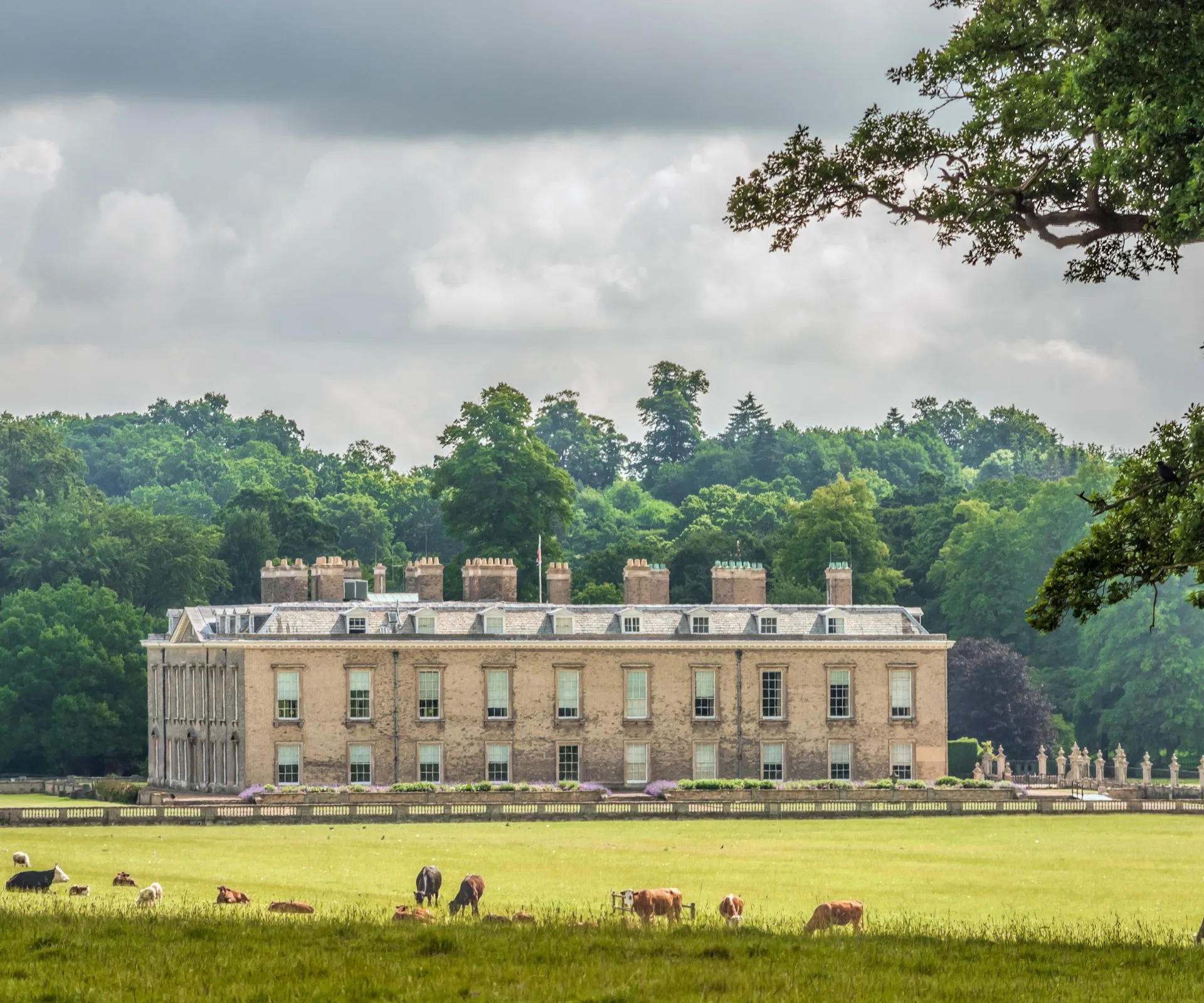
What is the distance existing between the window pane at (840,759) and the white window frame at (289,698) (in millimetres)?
16208

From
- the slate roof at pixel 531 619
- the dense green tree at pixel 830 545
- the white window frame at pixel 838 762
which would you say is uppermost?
the dense green tree at pixel 830 545

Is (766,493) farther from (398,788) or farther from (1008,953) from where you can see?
(1008,953)

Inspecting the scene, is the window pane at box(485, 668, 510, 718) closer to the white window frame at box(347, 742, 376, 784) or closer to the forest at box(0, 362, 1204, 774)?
the white window frame at box(347, 742, 376, 784)

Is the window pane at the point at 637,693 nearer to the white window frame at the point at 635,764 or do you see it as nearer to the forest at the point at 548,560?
the white window frame at the point at 635,764

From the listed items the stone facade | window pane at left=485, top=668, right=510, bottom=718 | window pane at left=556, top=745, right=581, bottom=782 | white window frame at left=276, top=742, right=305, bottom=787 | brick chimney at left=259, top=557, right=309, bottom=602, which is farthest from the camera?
brick chimney at left=259, top=557, right=309, bottom=602

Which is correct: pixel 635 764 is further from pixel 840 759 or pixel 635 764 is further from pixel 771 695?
pixel 840 759

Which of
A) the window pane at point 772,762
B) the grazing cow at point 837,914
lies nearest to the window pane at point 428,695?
the window pane at point 772,762

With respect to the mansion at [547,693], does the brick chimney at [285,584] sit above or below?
above

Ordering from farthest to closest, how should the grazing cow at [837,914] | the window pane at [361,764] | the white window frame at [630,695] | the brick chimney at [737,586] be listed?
1. the brick chimney at [737,586]
2. the white window frame at [630,695]
3. the window pane at [361,764]
4. the grazing cow at [837,914]

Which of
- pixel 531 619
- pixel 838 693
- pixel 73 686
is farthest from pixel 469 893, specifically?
pixel 73 686

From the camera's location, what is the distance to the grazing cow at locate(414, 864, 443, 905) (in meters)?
33.8

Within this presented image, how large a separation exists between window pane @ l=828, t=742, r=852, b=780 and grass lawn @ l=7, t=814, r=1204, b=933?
10.3 metres

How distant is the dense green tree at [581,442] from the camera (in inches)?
7451

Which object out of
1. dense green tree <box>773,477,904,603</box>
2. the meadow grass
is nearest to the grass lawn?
the meadow grass
